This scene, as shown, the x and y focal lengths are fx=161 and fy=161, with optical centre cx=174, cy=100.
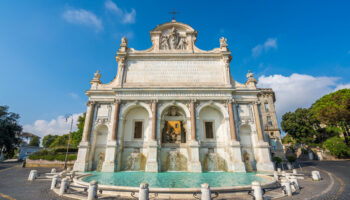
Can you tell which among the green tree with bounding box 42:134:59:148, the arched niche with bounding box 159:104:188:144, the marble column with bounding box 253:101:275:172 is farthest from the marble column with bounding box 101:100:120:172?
the green tree with bounding box 42:134:59:148

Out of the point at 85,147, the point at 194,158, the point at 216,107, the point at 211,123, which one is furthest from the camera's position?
the point at 211,123

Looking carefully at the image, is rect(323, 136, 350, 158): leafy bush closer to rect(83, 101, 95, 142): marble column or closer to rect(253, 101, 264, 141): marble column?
rect(253, 101, 264, 141): marble column

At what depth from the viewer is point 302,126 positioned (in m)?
38.8

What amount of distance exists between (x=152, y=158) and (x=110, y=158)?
4493mm

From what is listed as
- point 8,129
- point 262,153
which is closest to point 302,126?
point 262,153

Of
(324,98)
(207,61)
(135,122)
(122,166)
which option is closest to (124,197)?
(122,166)

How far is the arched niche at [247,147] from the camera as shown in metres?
18.2

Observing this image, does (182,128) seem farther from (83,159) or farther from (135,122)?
(83,159)

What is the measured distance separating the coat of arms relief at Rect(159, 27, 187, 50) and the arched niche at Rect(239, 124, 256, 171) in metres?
13.5

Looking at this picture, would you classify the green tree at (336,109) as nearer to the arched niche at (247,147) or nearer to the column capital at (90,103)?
the arched niche at (247,147)

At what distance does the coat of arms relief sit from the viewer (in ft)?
74.4

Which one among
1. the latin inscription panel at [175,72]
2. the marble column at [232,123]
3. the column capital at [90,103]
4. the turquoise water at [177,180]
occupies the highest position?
the latin inscription panel at [175,72]

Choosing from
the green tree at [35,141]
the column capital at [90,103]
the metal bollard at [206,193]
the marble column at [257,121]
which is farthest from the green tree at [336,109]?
the green tree at [35,141]

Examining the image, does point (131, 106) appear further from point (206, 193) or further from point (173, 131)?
point (206, 193)
